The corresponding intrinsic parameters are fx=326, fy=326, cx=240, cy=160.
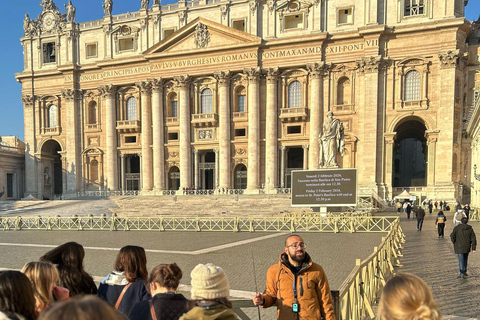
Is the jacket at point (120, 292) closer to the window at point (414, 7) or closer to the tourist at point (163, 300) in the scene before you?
the tourist at point (163, 300)

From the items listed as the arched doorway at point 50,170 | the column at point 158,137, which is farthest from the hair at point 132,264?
the arched doorway at point 50,170

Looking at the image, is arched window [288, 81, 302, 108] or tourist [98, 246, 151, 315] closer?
tourist [98, 246, 151, 315]

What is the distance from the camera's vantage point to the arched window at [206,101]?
3866cm

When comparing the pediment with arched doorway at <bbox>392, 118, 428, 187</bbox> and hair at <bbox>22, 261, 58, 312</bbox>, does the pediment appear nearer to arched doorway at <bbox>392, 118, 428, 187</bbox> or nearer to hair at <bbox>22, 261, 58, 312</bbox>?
arched doorway at <bbox>392, 118, 428, 187</bbox>

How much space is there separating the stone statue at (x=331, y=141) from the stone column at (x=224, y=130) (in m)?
17.9

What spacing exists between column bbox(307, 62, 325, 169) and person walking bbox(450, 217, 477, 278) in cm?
2610

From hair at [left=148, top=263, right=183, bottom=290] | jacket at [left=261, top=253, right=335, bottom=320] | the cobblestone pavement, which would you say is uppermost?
hair at [left=148, top=263, right=183, bottom=290]

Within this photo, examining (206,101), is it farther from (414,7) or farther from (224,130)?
(414,7)

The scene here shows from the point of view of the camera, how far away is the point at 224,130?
3684 centimetres

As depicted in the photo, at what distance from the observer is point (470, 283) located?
7.66m

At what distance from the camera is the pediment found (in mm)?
35781

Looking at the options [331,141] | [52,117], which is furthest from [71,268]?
[52,117]

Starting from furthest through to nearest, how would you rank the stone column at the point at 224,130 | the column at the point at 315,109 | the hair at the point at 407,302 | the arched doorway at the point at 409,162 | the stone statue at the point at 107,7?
the arched doorway at the point at 409,162, the stone statue at the point at 107,7, the stone column at the point at 224,130, the column at the point at 315,109, the hair at the point at 407,302

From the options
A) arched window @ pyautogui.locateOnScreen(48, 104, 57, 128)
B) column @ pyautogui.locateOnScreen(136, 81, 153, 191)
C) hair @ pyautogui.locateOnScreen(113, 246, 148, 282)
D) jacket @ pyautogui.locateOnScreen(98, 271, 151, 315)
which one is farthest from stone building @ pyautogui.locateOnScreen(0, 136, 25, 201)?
hair @ pyautogui.locateOnScreen(113, 246, 148, 282)
